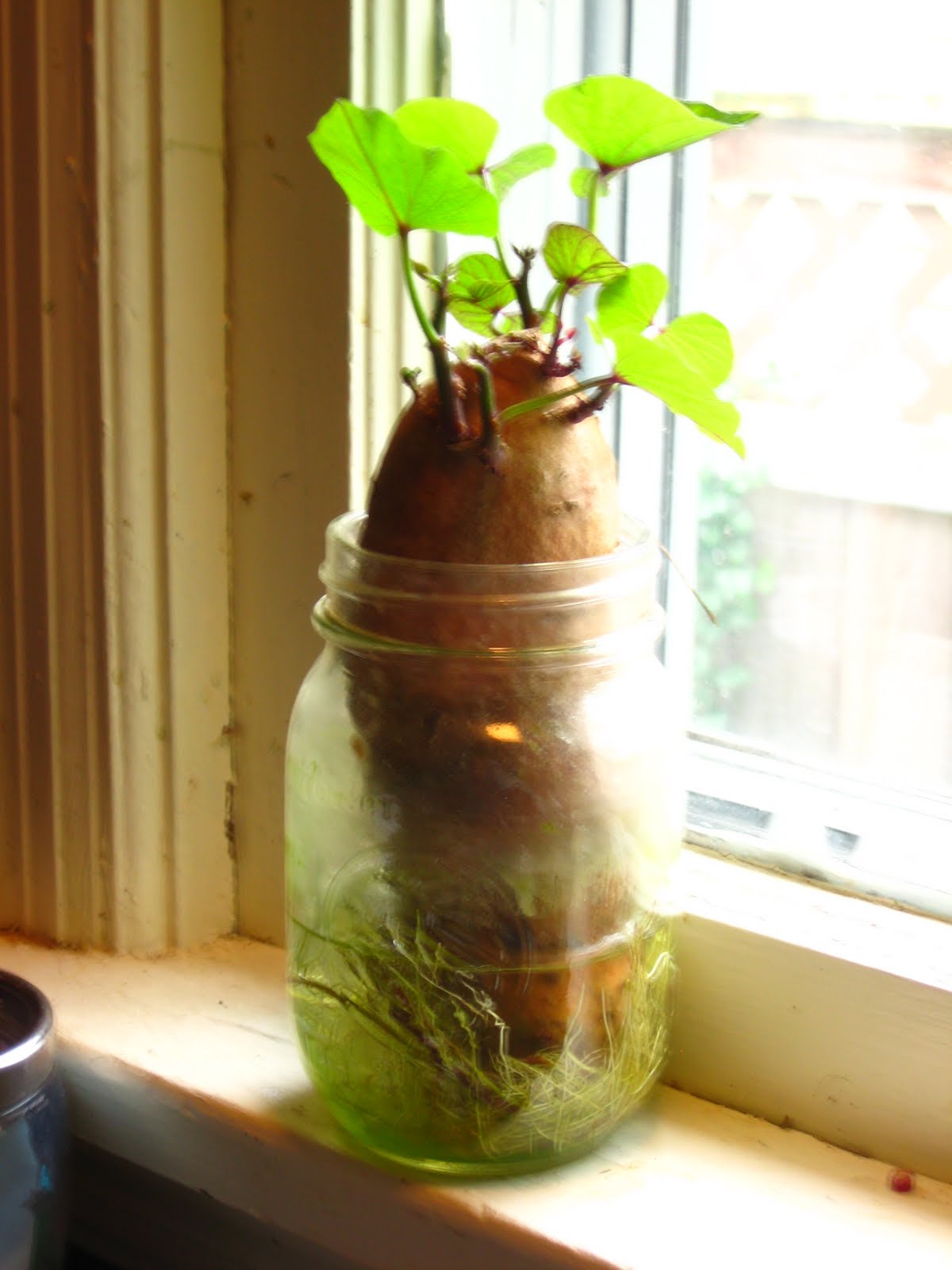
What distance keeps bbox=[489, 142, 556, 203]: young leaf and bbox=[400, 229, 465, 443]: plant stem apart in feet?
0.23

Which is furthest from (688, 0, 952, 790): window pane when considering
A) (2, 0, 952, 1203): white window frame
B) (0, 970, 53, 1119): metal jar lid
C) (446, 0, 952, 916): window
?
(0, 970, 53, 1119): metal jar lid

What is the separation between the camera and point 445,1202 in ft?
2.02

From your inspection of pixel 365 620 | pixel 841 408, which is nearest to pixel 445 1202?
pixel 365 620

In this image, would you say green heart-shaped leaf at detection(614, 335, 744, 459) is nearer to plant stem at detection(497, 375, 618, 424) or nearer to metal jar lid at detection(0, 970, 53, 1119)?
plant stem at detection(497, 375, 618, 424)

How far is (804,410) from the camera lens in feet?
2.43

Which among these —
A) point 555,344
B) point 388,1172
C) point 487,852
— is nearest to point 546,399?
point 555,344

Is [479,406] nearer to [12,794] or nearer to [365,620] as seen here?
[365,620]

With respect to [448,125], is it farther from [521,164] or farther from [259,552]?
[259,552]

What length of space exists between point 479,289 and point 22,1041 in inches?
14.7

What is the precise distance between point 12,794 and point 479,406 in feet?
1.20

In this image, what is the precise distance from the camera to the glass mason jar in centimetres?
58

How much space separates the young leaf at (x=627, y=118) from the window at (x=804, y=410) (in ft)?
0.53

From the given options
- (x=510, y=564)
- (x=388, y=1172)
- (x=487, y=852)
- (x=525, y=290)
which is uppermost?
(x=525, y=290)

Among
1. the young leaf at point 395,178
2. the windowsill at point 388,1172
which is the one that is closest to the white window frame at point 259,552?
the windowsill at point 388,1172
